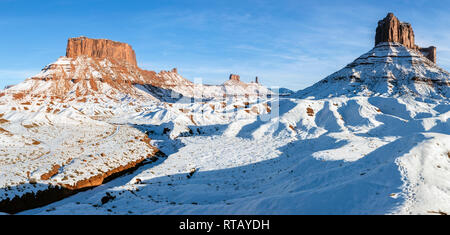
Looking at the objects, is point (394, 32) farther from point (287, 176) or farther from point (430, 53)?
point (287, 176)

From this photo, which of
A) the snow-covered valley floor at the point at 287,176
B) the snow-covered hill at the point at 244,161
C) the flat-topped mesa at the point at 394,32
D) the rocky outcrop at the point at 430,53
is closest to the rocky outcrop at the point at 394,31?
the flat-topped mesa at the point at 394,32

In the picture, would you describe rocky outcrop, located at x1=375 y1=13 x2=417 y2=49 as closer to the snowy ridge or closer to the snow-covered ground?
the snowy ridge

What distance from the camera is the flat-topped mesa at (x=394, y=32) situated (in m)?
158

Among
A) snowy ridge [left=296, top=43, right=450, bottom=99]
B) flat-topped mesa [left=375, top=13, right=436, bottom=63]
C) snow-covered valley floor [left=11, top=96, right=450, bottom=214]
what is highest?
flat-topped mesa [left=375, top=13, right=436, bottom=63]

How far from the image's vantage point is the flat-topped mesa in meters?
158

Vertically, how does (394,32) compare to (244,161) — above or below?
above

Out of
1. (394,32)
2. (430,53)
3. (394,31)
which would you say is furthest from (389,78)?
(430,53)

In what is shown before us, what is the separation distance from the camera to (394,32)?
158 metres

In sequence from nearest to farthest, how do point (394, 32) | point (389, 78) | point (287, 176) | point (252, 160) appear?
point (287, 176)
point (252, 160)
point (389, 78)
point (394, 32)

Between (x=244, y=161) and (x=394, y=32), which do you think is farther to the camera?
(x=394, y=32)

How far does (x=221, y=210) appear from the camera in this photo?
46.3ft

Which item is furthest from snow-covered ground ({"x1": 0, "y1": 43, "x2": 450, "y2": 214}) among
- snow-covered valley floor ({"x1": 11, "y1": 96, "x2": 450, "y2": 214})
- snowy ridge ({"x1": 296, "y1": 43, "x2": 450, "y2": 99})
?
snowy ridge ({"x1": 296, "y1": 43, "x2": 450, "y2": 99})

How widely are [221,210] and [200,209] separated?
1388 millimetres

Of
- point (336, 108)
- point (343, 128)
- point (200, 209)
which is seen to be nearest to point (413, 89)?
point (336, 108)
